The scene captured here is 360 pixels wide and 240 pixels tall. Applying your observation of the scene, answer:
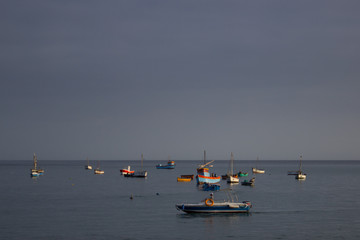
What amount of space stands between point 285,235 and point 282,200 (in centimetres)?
4639

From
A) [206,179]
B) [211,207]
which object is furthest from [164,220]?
[206,179]

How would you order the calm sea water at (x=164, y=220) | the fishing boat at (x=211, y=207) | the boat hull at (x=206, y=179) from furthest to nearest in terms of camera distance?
the boat hull at (x=206, y=179) < the fishing boat at (x=211, y=207) < the calm sea water at (x=164, y=220)

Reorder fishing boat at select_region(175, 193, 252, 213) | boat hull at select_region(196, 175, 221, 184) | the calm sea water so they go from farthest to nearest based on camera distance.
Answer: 1. boat hull at select_region(196, 175, 221, 184)
2. fishing boat at select_region(175, 193, 252, 213)
3. the calm sea water

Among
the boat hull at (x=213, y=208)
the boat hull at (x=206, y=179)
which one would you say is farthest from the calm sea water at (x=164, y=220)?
the boat hull at (x=206, y=179)

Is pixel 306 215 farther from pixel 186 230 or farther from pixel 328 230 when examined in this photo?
pixel 186 230

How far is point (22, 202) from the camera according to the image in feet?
349

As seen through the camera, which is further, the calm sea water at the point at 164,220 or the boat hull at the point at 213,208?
the boat hull at the point at 213,208

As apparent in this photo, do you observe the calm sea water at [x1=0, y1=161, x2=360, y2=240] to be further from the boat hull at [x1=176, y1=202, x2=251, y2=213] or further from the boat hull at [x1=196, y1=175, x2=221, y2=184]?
the boat hull at [x1=196, y1=175, x2=221, y2=184]

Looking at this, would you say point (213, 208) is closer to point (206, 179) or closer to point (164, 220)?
point (164, 220)

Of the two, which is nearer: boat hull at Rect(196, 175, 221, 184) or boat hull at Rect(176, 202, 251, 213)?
boat hull at Rect(176, 202, 251, 213)

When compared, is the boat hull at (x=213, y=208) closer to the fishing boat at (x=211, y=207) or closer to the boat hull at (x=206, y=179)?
the fishing boat at (x=211, y=207)

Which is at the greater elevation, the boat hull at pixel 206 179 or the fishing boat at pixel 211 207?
the fishing boat at pixel 211 207

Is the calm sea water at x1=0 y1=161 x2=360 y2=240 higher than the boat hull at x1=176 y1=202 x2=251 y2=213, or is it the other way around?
the boat hull at x1=176 y1=202 x2=251 y2=213

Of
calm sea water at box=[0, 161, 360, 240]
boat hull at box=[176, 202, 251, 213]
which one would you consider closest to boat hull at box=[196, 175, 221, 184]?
calm sea water at box=[0, 161, 360, 240]
